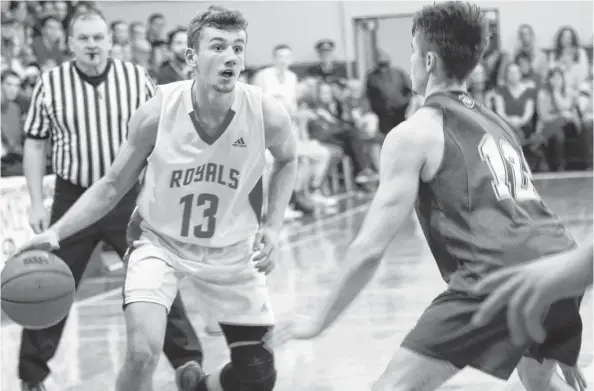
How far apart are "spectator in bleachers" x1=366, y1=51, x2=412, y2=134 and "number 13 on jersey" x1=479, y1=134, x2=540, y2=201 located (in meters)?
13.6

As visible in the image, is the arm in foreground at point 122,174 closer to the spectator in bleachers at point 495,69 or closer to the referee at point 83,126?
the referee at point 83,126

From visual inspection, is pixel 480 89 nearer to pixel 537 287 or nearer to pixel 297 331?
pixel 297 331

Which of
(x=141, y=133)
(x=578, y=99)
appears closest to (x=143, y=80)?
(x=141, y=133)

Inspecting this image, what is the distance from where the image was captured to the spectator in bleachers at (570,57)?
17141mm

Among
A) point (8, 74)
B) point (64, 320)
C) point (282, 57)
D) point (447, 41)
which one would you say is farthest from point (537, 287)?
point (282, 57)

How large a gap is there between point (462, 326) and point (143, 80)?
2.80 m

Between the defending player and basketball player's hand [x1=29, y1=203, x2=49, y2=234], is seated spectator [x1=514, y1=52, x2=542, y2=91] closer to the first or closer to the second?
basketball player's hand [x1=29, y1=203, x2=49, y2=234]

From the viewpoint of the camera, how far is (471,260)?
3166 mm

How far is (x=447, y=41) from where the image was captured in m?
3.19

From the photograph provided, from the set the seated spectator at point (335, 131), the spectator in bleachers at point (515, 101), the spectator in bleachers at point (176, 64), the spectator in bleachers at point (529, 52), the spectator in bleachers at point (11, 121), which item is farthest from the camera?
the spectator in bleachers at point (529, 52)

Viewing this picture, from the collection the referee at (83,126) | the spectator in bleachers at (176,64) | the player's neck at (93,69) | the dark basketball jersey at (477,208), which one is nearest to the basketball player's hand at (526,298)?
the dark basketball jersey at (477,208)

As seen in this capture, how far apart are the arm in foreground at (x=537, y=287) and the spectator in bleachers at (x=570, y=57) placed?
604 inches

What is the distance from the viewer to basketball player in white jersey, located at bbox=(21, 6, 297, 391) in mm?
4309

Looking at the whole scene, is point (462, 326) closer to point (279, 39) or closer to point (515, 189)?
point (515, 189)
